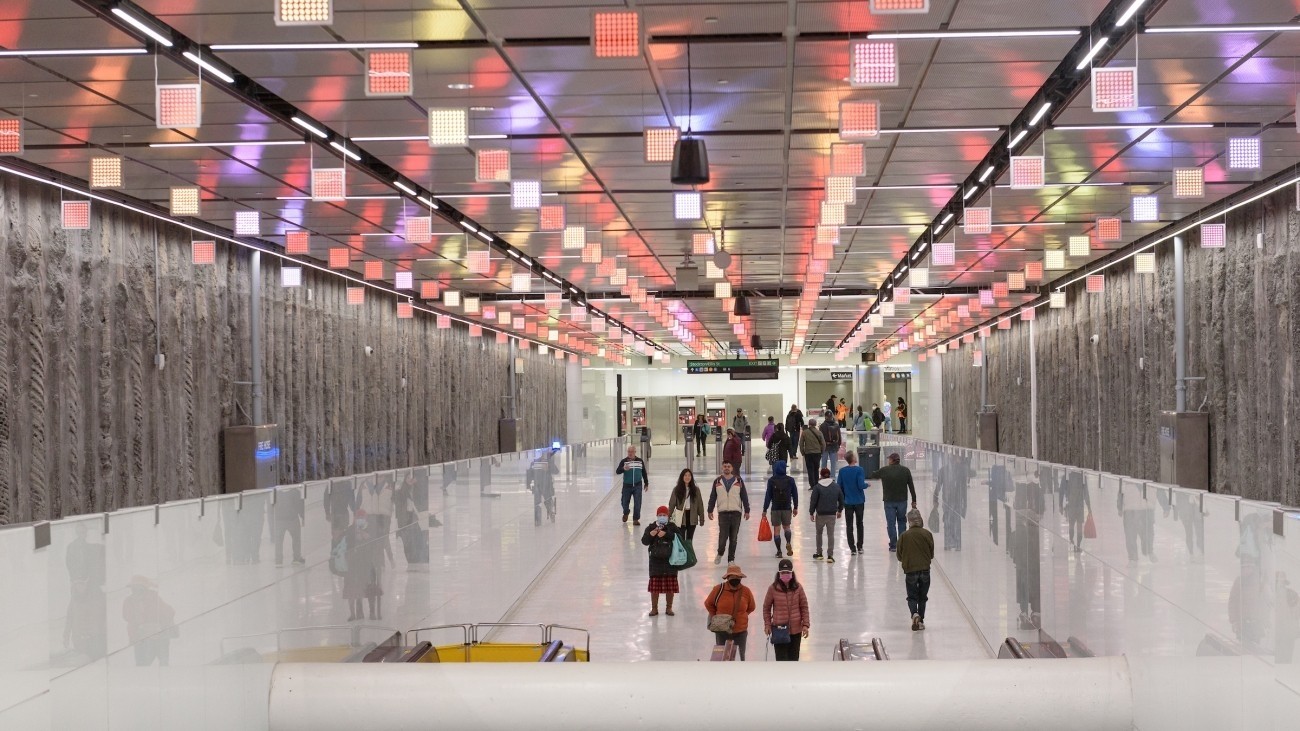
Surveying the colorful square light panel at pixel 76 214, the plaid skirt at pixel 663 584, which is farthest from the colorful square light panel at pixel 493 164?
the plaid skirt at pixel 663 584

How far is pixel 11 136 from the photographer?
11.7m

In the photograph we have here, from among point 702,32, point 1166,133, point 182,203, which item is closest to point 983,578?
point 1166,133

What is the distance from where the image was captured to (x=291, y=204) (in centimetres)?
1798

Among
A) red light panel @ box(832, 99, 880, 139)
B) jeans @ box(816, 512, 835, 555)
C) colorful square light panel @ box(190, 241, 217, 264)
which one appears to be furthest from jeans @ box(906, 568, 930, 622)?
colorful square light panel @ box(190, 241, 217, 264)

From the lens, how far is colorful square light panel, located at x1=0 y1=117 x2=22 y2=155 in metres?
11.6

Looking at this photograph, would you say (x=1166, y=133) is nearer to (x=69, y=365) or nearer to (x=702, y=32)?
(x=702, y=32)

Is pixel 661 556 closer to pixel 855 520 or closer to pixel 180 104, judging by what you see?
pixel 855 520

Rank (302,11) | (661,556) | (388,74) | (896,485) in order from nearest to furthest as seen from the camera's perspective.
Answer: (302,11), (388,74), (661,556), (896,485)

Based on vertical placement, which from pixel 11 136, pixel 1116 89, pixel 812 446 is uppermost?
pixel 11 136

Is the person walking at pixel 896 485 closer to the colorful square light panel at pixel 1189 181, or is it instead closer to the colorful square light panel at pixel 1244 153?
the colorful square light panel at pixel 1189 181

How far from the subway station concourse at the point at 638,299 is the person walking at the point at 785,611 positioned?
0.17 feet

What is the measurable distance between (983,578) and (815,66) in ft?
20.3

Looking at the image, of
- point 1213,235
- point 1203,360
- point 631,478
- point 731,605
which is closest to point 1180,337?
point 1203,360

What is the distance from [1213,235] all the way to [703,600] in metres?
8.32
